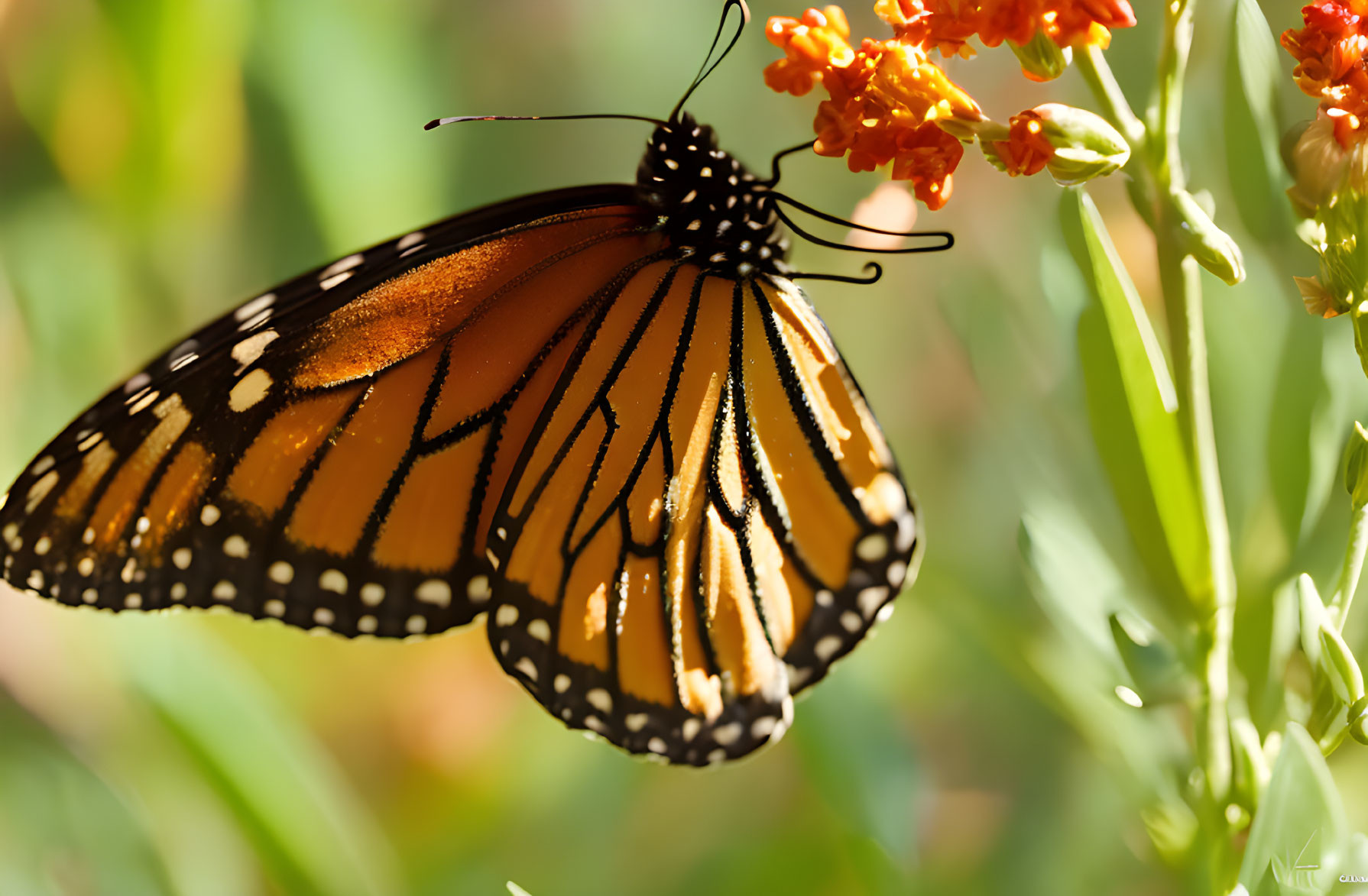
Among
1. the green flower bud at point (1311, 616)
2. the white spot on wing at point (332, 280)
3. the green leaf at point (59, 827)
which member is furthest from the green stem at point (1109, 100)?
the green leaf at point (59, 827)

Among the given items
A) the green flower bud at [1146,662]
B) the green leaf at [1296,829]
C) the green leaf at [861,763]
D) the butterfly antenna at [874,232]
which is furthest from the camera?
the green leaf at [861,763]

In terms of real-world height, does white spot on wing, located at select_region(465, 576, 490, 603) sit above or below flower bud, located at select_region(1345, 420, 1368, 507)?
below

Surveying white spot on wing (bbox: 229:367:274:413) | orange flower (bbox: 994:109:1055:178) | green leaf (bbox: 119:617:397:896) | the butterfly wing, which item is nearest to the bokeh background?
green leaf (bbox: 119:617:397:896)

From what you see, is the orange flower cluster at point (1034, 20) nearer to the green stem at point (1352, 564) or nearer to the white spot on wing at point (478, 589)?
the green stem at point (1352, 564)

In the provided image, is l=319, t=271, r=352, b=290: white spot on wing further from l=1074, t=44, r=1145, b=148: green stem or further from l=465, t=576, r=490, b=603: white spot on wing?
l=1074, t=44, r=1145, b=148: green stem

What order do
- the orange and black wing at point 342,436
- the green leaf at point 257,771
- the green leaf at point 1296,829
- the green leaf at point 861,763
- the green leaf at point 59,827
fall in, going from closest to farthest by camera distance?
the green leaf at point 1296,829
the orange and black wing at point 342,436
the green leaf at point 861,763
the green leaf at point 257,771
the green leaf at point 59,827

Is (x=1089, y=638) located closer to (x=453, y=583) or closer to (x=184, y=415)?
(x=453, y=583)

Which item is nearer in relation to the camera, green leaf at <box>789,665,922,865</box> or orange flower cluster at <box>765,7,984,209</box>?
orange flower cluster at <box>765,7,984,209</box>

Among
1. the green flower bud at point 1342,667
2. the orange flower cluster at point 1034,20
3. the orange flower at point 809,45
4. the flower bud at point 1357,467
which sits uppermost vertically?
the orange flower at point 809,45
